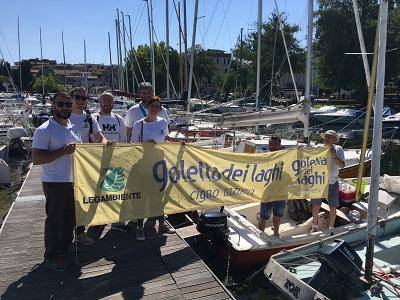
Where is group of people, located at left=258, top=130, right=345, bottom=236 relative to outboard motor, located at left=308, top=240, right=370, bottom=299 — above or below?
above

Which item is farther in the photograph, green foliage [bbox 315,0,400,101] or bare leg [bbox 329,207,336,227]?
green foliage [bbox 315,0,400,101]

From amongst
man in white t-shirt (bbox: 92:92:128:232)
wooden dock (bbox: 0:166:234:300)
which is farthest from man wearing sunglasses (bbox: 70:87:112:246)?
man in white t-shirt (bbox: 92:92:128:232)

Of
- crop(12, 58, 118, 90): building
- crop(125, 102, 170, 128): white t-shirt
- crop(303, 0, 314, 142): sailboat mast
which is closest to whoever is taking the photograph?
crop(125, 102, 170, 128): white t-shirt

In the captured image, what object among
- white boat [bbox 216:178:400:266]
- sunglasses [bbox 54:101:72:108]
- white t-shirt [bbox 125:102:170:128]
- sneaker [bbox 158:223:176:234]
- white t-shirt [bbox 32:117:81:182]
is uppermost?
sunglasses [bbox 54:101:72:108]

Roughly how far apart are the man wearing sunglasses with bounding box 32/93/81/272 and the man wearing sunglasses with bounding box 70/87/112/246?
57 cm

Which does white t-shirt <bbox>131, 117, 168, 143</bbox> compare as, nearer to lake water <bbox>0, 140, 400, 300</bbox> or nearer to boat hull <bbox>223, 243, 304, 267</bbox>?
boat hull <bbox>223, 243, 304, 267</bbox>

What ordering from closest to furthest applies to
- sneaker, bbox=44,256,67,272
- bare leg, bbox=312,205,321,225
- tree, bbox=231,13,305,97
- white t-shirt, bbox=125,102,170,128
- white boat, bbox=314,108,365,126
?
sneaker, bbox=44,256,67,272
white t-shirt, bbox=125,102,170,128
bare leg, bbox=312,205,321,225
white boat, bbox=314,108,365,126
tree, bbox=231,13,305,97

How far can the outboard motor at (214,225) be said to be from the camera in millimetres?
7266

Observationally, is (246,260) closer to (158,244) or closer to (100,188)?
(158,244)

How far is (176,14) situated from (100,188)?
2027cm

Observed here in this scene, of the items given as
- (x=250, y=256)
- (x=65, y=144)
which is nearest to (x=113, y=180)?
(x=65, y=144)

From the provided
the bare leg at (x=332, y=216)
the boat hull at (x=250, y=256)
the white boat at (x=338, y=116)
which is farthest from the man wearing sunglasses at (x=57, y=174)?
the white boat at (x=338, y=116)

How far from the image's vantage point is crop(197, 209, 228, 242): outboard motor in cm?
727

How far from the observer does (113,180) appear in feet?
18.7
